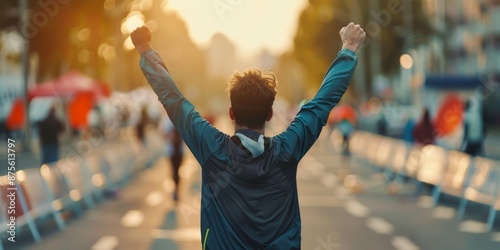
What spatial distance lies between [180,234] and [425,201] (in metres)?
6.67

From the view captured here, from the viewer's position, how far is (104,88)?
129 ft

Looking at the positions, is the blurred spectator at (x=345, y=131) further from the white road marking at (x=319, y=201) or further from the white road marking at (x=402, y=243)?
the white road marking at (x=402, y=243)

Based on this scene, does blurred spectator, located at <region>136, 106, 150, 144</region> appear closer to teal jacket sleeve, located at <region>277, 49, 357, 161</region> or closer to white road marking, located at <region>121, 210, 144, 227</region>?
white road marking, located at <region>121, 210, 144, 227</region>

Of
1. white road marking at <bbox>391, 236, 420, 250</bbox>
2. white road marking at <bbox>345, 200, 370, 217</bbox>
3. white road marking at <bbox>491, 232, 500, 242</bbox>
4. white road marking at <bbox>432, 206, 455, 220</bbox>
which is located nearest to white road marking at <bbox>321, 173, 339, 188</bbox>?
white road marking at <bbox>345, 200, 370, 217</bbox>

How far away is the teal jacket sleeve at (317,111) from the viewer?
12.7ft

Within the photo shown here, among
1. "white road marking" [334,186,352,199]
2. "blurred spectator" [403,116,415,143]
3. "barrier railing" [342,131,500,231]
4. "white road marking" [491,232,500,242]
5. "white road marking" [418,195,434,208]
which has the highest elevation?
"blurred spectator" [403,116,415,143]

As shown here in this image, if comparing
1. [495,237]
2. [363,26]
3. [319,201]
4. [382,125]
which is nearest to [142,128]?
[382,125]

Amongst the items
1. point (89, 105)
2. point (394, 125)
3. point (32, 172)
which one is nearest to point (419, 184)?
point (32, 172)

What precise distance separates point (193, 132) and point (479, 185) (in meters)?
12.0

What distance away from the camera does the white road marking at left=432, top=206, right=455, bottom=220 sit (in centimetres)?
1521

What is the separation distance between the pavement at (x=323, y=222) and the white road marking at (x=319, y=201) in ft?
0.06

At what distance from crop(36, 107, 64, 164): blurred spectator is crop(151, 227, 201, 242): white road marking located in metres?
8.96

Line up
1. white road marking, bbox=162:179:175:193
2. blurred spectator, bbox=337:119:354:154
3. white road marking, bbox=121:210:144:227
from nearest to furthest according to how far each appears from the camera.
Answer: white road marking, bbox=121:210:144:227 → white road marking, bbox=162:179:175:193 → blurred spectator, bbox=337:119:354:154

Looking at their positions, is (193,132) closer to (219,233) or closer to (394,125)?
(219,233)
